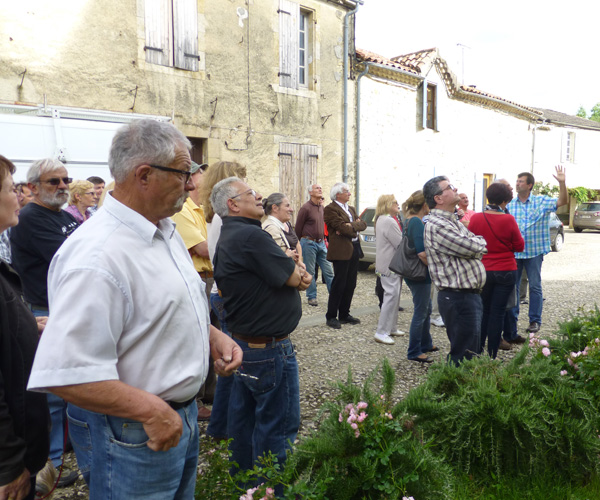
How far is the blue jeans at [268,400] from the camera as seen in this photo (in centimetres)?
272

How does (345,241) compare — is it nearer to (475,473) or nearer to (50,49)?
(475,473)

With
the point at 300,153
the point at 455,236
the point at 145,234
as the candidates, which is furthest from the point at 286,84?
the point at 145,234

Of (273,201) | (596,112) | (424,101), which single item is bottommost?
(273,201)

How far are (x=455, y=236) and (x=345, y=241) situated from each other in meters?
2.90

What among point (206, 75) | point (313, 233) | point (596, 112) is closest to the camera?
point (313, 233)

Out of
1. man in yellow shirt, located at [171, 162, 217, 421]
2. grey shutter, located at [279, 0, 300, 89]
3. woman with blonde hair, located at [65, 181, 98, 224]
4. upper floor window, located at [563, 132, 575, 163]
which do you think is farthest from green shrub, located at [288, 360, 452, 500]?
upper floor window, located at [563, 132, 575, 163]

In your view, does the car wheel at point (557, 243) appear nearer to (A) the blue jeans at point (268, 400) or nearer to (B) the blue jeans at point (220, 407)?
(B) the blue jeans at point (220, 407)

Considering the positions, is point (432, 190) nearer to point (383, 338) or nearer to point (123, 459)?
point (383, 338)

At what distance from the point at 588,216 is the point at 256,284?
26.5m

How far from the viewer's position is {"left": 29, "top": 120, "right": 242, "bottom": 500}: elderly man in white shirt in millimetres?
1396

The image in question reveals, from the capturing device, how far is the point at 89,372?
1.38 metres

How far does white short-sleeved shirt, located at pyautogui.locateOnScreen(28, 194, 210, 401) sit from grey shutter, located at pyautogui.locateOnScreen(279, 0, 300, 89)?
436 inches

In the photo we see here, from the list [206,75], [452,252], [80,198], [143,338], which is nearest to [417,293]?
[452,252]

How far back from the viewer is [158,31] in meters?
9.84
